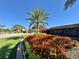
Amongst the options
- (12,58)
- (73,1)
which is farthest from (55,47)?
(73,1)

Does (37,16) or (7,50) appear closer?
(7,50)

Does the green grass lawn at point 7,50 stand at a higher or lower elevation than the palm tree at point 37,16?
lower

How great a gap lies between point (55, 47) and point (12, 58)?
684 cm

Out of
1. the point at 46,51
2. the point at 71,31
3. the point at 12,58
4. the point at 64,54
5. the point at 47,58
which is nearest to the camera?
the point at 64,54

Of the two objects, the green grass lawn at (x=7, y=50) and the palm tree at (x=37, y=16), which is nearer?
the green grass lawn at (x=7, y=50)

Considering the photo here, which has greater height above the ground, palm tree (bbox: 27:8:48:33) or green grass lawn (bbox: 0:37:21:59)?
palm tree (bbox: 27:8:48:33)

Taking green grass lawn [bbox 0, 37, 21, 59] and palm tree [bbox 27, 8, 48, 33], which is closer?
green grass lawn [bbox 0, 37, 21, 59]

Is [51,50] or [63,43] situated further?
[63,43]

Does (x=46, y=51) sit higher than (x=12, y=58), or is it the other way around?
(x=46, y=51)

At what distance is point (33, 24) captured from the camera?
44.9 metres

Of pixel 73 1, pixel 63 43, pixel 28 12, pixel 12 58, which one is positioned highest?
pixel 28 12

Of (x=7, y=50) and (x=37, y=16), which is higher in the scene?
(x=37, y=16)

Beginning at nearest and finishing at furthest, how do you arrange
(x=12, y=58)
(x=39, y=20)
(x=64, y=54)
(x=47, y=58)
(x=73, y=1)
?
(x=64, y=54), (x=47, y=58), (x=12, y=58), (x=73, y=1), (x=39, y=20)

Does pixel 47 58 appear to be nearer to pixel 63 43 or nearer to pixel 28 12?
pixel 63 43
